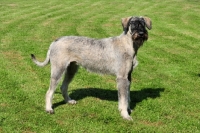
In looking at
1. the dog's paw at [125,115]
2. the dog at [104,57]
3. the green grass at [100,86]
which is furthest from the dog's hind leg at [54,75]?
the dog's paw at [125,115]

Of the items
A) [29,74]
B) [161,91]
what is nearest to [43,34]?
[29,74]

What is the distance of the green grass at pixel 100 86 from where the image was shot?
9.41 metres

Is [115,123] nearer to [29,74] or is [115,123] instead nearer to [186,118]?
[186,118]

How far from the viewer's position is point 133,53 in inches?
384

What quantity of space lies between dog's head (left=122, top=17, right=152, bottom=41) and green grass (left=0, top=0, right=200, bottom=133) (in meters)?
2.47

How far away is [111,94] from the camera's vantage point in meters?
11.9

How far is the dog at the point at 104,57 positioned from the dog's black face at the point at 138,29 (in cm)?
6

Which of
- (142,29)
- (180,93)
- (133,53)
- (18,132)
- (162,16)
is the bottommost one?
(162,16)

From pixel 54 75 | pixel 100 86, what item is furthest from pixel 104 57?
pixel 100 86

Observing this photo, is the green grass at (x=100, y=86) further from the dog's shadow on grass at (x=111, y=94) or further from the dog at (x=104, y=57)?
the dog at (x=104, y=57)

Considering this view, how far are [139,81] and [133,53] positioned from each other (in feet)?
12.9

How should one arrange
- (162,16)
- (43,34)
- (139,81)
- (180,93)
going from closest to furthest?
(180,93) → (139,81) → (43,34) → (162,16)

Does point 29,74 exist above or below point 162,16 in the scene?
above

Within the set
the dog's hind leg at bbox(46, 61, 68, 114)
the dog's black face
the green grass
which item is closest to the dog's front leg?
the green grass
